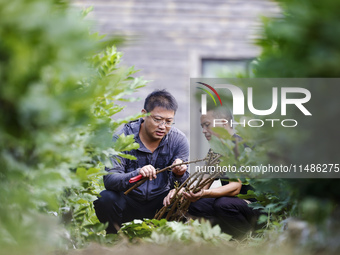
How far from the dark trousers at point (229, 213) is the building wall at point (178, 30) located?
4459 millimetres

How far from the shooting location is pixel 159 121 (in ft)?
11.8

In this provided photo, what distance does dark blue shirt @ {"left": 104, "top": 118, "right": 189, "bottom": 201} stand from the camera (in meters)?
3.39

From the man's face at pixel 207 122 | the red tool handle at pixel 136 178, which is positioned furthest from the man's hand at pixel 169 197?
Result: the man's face at pixel 207 122

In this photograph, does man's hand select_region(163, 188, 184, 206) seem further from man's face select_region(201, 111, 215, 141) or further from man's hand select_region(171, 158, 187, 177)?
man's face select_region(201, 111, 215, 141)

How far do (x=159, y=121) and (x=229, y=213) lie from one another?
0.83 metres

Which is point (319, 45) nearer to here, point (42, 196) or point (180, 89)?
point (42, 196)

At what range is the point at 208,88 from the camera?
265 cm

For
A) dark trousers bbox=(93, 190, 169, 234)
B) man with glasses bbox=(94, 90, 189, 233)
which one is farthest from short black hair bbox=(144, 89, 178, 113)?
dark trousers bbox=(93, 190, 169, 234)

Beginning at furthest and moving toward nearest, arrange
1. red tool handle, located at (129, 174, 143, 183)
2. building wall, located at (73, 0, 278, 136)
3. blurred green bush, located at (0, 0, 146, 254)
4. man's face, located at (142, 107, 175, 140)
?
building wall, located at (73, 0, 278, 136), man's face, located at (142, 107, 175, 140), red tool handle, located at (129, 174, 143, 183), blurred green bush, located at (0, 0, 146, 254)

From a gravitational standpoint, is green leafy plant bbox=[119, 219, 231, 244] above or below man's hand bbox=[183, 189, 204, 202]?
below

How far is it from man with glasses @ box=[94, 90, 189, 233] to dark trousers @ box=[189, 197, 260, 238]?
9.9 inches

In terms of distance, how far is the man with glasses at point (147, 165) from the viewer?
3352 millimetres

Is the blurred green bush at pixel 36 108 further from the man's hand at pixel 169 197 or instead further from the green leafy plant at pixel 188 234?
the man's hand at pixel 169 197

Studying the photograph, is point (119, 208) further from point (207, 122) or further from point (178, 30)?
point (178, 30)
